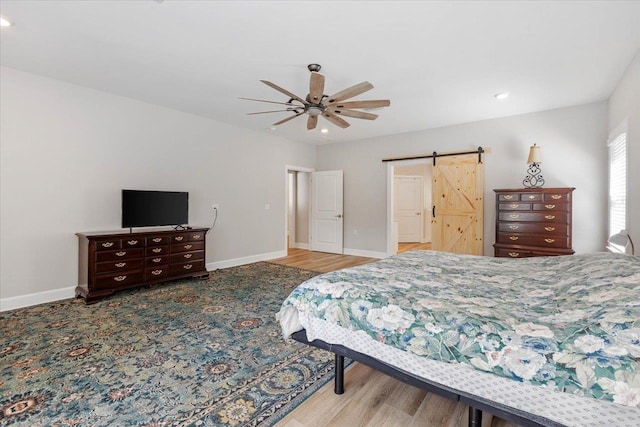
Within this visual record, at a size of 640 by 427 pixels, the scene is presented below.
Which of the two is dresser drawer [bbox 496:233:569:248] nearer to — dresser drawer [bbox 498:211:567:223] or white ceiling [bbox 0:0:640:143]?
dresser drawer [bbox 498:211:567:223]

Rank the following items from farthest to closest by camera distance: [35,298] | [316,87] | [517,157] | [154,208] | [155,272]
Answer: [517,157]
[154,208]
[155,272]
[35,298]
[316,87]

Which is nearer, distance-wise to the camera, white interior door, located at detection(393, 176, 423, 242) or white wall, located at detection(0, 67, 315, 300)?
white wall, located at detection(0, 67, 315, 300)

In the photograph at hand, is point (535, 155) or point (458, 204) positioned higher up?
point (535, 155)

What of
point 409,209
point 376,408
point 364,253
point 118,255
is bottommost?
point 376,408

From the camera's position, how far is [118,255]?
3.79 meters

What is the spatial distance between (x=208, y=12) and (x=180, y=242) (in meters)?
3.17

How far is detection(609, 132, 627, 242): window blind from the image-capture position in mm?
3363

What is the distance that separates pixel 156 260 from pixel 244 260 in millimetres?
1901

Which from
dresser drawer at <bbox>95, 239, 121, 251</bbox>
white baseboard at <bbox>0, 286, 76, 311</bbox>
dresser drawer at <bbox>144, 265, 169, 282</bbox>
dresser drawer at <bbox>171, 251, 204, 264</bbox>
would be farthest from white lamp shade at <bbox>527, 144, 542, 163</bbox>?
white baseboard at <bbox>0, 286, 76, 311</bbox>

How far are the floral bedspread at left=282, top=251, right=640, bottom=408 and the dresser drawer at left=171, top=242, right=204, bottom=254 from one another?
309cm

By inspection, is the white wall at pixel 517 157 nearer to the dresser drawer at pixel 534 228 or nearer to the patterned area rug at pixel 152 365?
the dresser drawer at pixel 534 228

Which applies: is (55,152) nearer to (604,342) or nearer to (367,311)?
(367,311)

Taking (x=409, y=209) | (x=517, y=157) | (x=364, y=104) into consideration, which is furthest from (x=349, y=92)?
(x=409, y=209)

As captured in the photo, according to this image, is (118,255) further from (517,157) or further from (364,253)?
(517,157)
